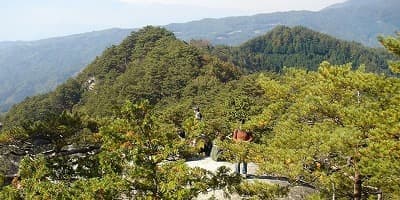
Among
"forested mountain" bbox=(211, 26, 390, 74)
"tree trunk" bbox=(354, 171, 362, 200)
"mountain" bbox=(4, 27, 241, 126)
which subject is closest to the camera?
"tree trunk" bbox=(354, 171, 362, 200)

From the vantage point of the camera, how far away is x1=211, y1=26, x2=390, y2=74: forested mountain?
145375 millimetres

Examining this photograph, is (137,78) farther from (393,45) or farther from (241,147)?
(393,45)

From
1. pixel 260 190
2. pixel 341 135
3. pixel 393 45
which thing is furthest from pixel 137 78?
pixel 341 135

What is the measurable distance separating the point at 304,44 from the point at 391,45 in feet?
532

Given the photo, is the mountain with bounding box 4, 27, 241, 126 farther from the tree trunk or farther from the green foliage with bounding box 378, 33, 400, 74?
the green foliage with bounding box 378, 33, 400, 74

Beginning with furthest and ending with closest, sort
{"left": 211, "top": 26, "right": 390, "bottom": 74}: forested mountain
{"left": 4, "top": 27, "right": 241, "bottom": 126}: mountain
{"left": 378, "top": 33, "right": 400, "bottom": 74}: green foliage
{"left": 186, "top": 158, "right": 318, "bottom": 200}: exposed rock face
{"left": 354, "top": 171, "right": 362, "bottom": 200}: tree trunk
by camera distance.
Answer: {"left": 211, "top": 26, "right": 390, "bottom": 74}: forested mountain → {"left": 4, "top": 27, "right": 241, "bottom": 126}: mountain → {"left": 186, "top": 158, "right": 318, "bottom": 200}: exposed rock face → {"left": 354, "top": 171, "right": 362, "bottom": 200}: tree trunk → {"left": 378, "top": 33, "right": 400, "bottom": 74}: green foliage

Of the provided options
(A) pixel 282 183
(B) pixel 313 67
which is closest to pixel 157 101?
(A) pixel 282 183

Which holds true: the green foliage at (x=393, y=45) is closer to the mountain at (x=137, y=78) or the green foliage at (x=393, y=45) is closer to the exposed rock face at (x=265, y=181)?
the exposed rock face at (x=265, y=181)

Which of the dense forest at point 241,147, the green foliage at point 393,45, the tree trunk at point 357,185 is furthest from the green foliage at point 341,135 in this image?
the green foliage at point 393,45

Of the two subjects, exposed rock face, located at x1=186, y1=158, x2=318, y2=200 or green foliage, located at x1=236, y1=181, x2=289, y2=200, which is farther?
exposed rock face, located at x1=186, y1=158, x2=318, y2=200

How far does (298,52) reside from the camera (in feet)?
539

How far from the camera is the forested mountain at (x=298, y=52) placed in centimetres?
14538

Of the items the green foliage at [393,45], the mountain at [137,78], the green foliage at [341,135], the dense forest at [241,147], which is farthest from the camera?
the mountain at [137,78]

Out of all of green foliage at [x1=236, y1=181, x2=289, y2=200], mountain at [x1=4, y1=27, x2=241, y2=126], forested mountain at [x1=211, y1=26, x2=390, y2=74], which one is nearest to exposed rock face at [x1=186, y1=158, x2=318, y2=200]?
green foliage at [x1=236, y1=181, x2=289, y2=200]
